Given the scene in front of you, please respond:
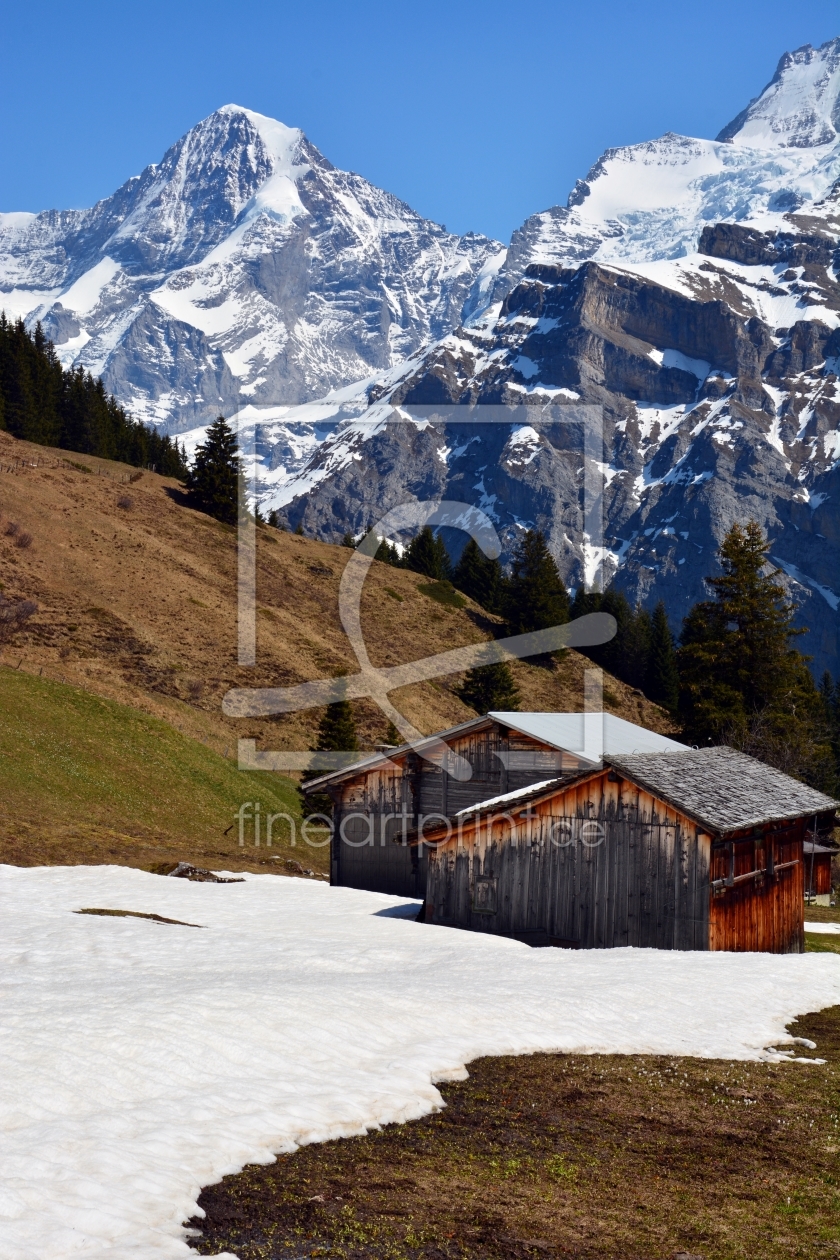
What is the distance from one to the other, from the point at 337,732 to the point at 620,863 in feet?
96.4

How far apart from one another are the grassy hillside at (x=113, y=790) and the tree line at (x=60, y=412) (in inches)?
2297

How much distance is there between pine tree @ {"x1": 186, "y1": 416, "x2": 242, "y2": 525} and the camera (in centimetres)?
10212

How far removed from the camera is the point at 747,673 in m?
69.6

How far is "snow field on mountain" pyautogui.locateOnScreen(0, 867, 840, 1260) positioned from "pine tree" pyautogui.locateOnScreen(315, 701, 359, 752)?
27.9 meters

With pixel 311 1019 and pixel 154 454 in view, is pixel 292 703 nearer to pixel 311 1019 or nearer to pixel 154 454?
pixel 311 1019

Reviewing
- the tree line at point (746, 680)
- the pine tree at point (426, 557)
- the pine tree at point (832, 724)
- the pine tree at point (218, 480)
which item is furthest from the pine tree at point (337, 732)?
the pine tree at point (426, 557)

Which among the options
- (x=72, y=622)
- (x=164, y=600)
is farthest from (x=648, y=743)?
(x=164, y=600)

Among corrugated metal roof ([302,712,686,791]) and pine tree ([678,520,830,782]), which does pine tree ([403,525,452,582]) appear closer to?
pine tree ([678,520,830,782])

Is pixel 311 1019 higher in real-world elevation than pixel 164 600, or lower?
lower

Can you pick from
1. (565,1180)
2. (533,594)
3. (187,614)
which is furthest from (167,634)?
(565,1180)

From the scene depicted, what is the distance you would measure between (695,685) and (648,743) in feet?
99.2

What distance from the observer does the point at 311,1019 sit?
49.8ft

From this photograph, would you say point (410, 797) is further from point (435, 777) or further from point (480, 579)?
point (480, 579)

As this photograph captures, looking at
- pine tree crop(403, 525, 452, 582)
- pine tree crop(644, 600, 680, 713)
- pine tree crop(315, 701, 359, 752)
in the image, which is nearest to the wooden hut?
pine tree crop(315, 701, 359, 752)
